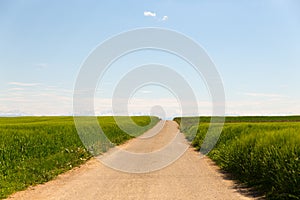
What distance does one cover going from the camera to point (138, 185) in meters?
10.7

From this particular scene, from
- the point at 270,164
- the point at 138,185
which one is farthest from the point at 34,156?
the point at 270,164

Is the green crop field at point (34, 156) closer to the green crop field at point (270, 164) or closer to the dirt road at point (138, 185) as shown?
the dirt road at point (138, 185)

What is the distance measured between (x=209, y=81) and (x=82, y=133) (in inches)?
377

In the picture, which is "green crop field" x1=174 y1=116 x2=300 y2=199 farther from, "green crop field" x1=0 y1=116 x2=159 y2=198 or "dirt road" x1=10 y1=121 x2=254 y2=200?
"green crop field" x1=0 y1=116 x2=159 y2=198

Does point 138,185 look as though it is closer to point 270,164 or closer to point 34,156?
point 270,164

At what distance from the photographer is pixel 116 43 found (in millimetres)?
20297

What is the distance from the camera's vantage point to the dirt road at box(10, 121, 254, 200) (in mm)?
9414

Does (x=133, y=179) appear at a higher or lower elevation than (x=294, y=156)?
lower

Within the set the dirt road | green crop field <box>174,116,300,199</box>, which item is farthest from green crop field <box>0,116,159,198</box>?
green crop field <box>174,116,300,199</box>

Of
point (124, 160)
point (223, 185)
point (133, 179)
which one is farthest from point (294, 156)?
point (124, 160)

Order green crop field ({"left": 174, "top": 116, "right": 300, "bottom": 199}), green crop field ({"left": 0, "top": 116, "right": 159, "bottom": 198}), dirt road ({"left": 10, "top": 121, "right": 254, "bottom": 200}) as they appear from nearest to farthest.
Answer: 1. green crop field ({"left": 174, "top": 116, "right": 300, "bottom": 199})
2. dirt road ({"left": 10, "top": 121, "right": 254, "bottom": 200})
3. green crop field ({"left": 0, "top": 116, "right": 159, "bottom": 198})

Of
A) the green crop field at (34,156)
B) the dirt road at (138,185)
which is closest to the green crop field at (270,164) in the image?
the dirt road at (138,185)

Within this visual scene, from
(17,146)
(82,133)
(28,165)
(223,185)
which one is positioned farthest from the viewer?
(82,133)

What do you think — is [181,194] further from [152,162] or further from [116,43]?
[116,43]
